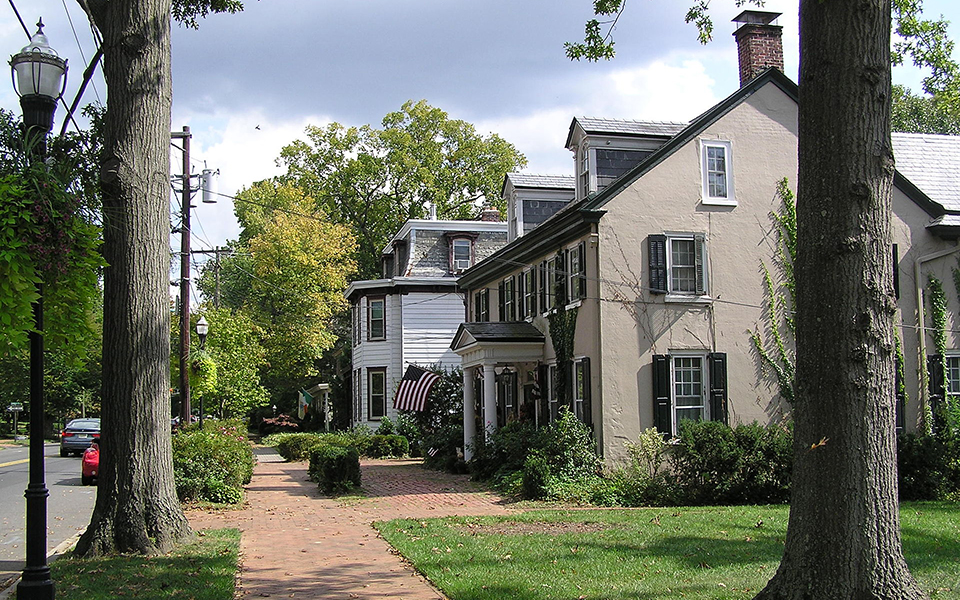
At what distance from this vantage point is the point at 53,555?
1063cm

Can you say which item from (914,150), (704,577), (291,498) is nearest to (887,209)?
(704,577)

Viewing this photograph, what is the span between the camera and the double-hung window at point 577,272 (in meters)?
19.6

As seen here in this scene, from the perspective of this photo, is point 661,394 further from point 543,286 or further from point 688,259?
point 543,286

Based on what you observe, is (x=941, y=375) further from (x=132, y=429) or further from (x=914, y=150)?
(x=132, y=429)

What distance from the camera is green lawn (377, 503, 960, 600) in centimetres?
823

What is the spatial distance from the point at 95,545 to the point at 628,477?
1058cm

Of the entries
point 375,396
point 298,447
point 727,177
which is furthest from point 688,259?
point 375,396

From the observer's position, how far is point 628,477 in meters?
17.3

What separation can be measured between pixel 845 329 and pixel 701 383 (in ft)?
43.2

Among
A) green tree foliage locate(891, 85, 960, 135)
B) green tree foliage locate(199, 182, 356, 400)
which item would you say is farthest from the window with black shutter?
green tree foliage locate(199, 182, 356, 400)

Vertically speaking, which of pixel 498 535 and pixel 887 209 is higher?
pixel 887 209

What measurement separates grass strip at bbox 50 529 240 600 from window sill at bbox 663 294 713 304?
11.5 m

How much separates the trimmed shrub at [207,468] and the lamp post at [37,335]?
9.19 m

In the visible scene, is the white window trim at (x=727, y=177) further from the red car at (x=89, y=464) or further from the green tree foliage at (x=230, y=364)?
the green tree foliage at (x=230, y=364)
